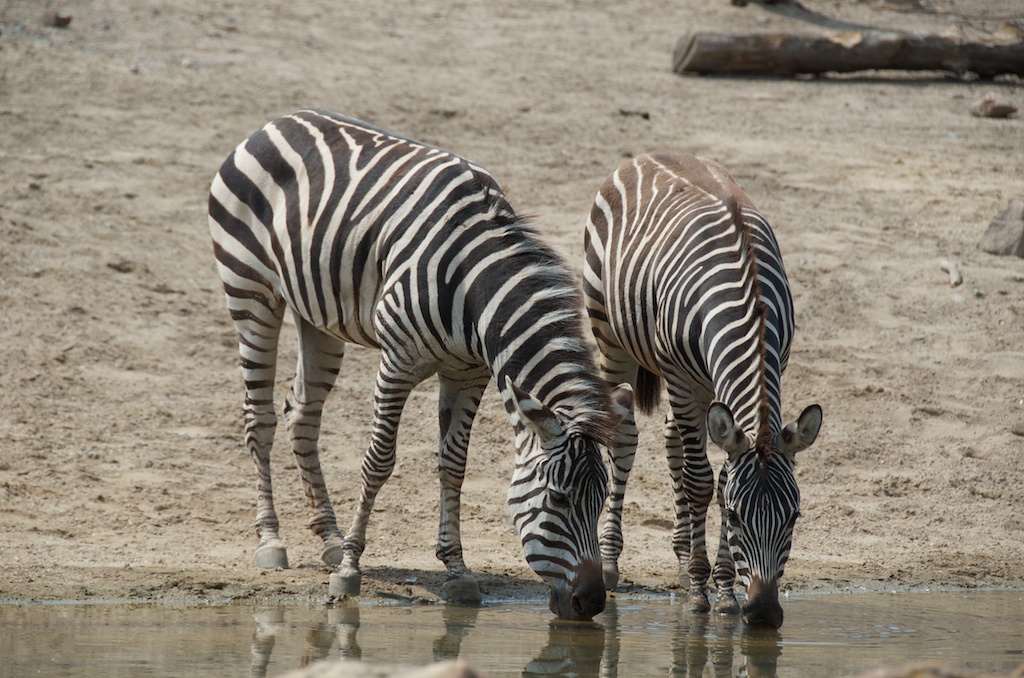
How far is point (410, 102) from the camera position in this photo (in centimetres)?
1395

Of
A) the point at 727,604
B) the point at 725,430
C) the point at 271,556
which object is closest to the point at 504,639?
the point at 727,604

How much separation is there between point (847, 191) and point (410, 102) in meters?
4.94

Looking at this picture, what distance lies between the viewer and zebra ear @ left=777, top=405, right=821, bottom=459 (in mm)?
5301

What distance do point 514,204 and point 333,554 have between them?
5455 millimetres

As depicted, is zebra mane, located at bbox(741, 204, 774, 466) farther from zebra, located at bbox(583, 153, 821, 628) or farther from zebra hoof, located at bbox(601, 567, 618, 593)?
zebra hoof, located at bbox(601, 567, 618, 593)

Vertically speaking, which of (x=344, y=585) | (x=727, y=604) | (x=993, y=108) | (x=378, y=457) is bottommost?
(x=344, y=585)

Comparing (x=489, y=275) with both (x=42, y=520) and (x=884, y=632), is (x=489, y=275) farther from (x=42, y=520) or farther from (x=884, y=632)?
(x=42, y=520)

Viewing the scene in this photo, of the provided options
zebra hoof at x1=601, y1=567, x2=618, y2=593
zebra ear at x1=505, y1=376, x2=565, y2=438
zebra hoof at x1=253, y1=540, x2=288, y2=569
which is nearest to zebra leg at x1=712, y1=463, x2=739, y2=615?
zebra hoof at x1=601, y1=567, x2=618, y2=593

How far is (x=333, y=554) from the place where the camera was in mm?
6887

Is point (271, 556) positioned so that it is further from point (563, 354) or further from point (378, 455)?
point (563, 354)

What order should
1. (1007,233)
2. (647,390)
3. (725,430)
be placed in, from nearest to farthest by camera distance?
(725,430) < (647,390) < (1007,233)

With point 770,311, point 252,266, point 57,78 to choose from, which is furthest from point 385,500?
point 57,78

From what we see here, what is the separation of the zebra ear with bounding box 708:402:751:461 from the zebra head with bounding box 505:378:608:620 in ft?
1.68

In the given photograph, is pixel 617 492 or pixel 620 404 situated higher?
pixel 620 404
